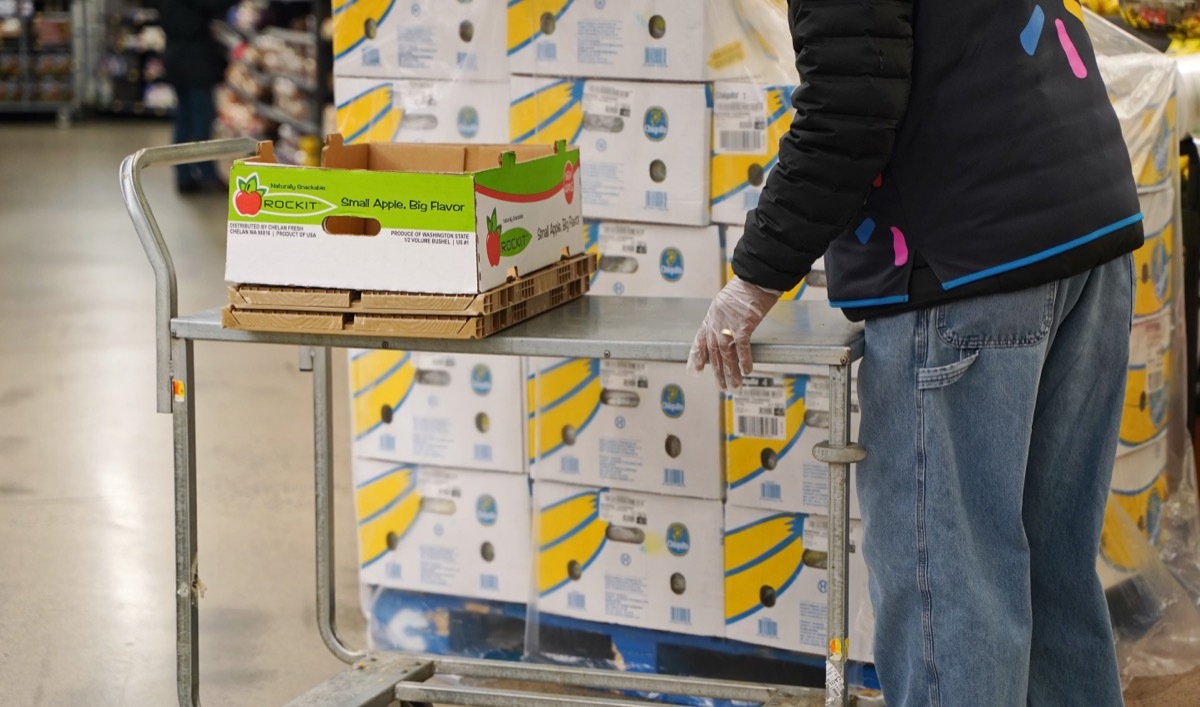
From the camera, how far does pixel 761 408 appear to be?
112 inches

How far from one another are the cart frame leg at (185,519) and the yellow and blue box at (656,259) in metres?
0.88

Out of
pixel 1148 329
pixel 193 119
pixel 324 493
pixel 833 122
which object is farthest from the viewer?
pixel 193 119

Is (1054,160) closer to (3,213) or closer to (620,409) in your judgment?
(620,409)

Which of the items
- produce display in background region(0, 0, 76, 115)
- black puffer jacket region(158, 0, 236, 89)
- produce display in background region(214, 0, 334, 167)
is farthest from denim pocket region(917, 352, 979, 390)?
produce display in background region(0, 0, 76, 115)

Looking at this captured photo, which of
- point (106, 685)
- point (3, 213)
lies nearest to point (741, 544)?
point (106, 685)

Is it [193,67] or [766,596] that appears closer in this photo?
[766,596]

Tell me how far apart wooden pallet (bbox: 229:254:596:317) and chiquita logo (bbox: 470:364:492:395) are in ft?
2.58

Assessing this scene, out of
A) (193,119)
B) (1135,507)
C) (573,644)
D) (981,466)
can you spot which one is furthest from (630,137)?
(193,119)

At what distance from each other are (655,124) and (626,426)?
604mm

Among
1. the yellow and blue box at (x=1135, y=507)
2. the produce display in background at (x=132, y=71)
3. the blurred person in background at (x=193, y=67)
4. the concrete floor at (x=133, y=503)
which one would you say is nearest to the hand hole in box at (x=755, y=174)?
the yellow and blue box at (x=1135, y=507)

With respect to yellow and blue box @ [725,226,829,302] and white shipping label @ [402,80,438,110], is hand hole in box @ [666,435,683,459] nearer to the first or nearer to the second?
yellow and blue box @ [725,226,829,302]

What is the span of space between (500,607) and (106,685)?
0.86m

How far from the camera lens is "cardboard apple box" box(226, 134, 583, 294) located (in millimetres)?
2133

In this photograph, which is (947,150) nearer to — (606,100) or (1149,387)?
(606,100)
